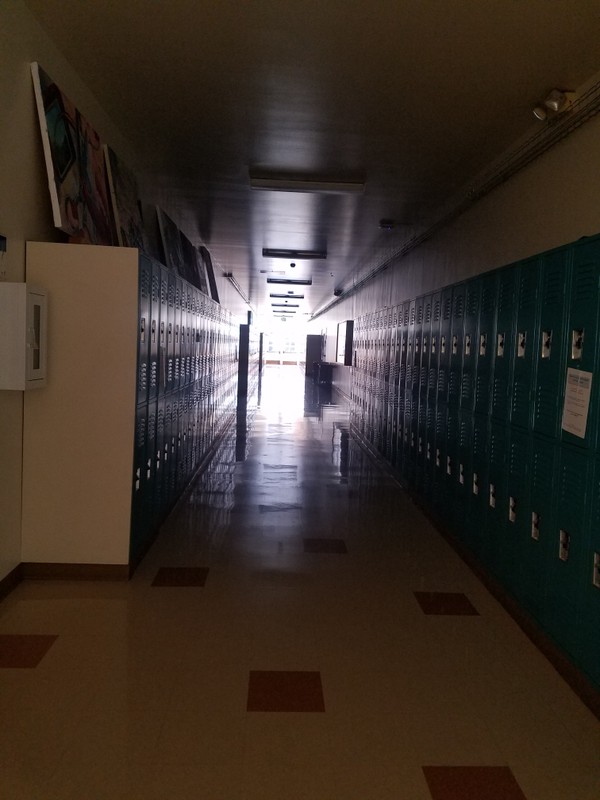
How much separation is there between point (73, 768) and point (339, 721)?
38.1 inches

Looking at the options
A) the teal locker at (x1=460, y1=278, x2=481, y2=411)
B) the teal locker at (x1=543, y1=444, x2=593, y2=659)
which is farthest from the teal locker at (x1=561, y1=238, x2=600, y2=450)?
the teal locker at (x1=460, y1=278, x2=481, y2=411)

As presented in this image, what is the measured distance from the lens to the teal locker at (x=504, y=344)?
3891mm

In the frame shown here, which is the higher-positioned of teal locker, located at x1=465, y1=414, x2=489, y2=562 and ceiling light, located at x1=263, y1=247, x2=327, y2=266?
ceiling light, located at x1=263, y1=247, x2=327, y2=266

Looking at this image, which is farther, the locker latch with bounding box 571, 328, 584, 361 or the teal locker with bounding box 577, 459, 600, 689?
the locker latch with bounding box 571, 328, 584, 361

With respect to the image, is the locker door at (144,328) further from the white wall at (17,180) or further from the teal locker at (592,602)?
the teal locker at (592,602)

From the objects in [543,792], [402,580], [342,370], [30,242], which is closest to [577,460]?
[543,792]

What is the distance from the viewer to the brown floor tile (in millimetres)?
4684

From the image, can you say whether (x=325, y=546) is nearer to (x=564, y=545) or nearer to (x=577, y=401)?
(x=564, y=545)

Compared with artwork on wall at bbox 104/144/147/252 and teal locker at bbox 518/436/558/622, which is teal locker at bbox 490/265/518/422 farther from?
artwork on wall at bbox 104/144/147/252

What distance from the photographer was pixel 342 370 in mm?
18797

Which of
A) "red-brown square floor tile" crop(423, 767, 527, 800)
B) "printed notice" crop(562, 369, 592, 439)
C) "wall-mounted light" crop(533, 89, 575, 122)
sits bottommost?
"red-brown square floor tile" crop(423, 767, 527, 800)

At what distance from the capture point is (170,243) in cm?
703

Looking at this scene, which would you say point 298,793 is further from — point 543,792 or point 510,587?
point 510,587

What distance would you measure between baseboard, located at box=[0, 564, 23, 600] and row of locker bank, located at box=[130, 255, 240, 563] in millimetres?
633
